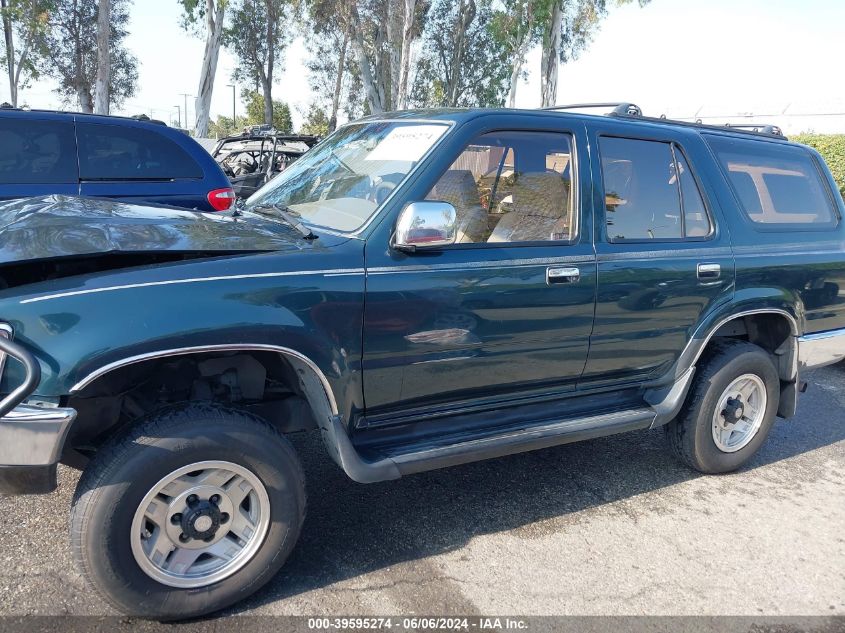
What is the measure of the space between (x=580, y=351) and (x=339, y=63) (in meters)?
36.1

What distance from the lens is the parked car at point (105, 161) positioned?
5734mm

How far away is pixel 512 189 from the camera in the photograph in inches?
139

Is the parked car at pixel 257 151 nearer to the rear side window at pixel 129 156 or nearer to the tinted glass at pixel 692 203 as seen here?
the rear side window at pixel 129 156

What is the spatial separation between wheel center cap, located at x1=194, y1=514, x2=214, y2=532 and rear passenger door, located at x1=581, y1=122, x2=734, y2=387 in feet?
6.62

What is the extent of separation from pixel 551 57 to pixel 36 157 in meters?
26.9

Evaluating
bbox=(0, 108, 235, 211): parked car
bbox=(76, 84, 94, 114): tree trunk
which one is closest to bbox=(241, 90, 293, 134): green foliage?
bbox=(76, 84, 94, 114): tree trunk

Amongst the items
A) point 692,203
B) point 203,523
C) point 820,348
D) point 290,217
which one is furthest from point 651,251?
point 203,523

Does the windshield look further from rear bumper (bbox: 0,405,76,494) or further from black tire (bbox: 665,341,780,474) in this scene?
black tire (bbox: 665,341,780,474)

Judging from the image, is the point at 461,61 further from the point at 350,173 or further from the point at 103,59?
the point at 350,173

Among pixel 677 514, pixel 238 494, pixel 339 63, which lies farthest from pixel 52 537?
pixel 339 63

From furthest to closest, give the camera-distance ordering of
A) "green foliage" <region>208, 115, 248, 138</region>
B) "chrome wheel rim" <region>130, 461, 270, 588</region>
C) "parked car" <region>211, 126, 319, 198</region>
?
"green foliage" <region>208, 115, 248, 138</region>
"parked car" <region>211, 126, 319, 198</region>
"chrome wheel rim" <region>130, 461, 270, 588</region>

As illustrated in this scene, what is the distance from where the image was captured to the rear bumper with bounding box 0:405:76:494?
2.32 metres

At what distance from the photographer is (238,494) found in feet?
9.12

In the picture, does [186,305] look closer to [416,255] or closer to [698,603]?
[416,255]
